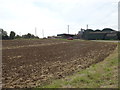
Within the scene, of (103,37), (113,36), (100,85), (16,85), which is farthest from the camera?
(103,37)

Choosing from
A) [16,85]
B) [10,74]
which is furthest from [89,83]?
[10,74]

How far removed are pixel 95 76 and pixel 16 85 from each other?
3331 mm

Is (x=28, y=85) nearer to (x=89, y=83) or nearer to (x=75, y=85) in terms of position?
(x=75, y=85)

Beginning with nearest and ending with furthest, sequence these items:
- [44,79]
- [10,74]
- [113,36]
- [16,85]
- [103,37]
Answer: [16,85] < [44,79] < [10,74] < [113,36] < [103,37]

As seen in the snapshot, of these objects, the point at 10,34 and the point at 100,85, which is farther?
the point at 10,34

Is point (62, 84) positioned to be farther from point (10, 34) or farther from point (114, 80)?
point (10, 34)

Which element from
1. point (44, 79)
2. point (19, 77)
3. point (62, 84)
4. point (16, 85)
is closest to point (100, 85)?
point (62, 84)

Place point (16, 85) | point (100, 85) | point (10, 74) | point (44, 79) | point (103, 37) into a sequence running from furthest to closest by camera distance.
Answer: point (103, 37)
point (10, 74)
point (44, 79)
point (16, 85)
point (100, 85)

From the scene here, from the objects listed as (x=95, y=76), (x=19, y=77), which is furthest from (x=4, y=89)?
(x=95, y=76)

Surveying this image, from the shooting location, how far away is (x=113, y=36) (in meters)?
83.4

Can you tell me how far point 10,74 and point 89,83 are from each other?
4.04 m

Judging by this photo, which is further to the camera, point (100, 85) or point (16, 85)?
point (16, 85)

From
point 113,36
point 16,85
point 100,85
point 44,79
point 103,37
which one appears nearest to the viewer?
point 100,85

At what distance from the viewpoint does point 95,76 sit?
24.8ft
